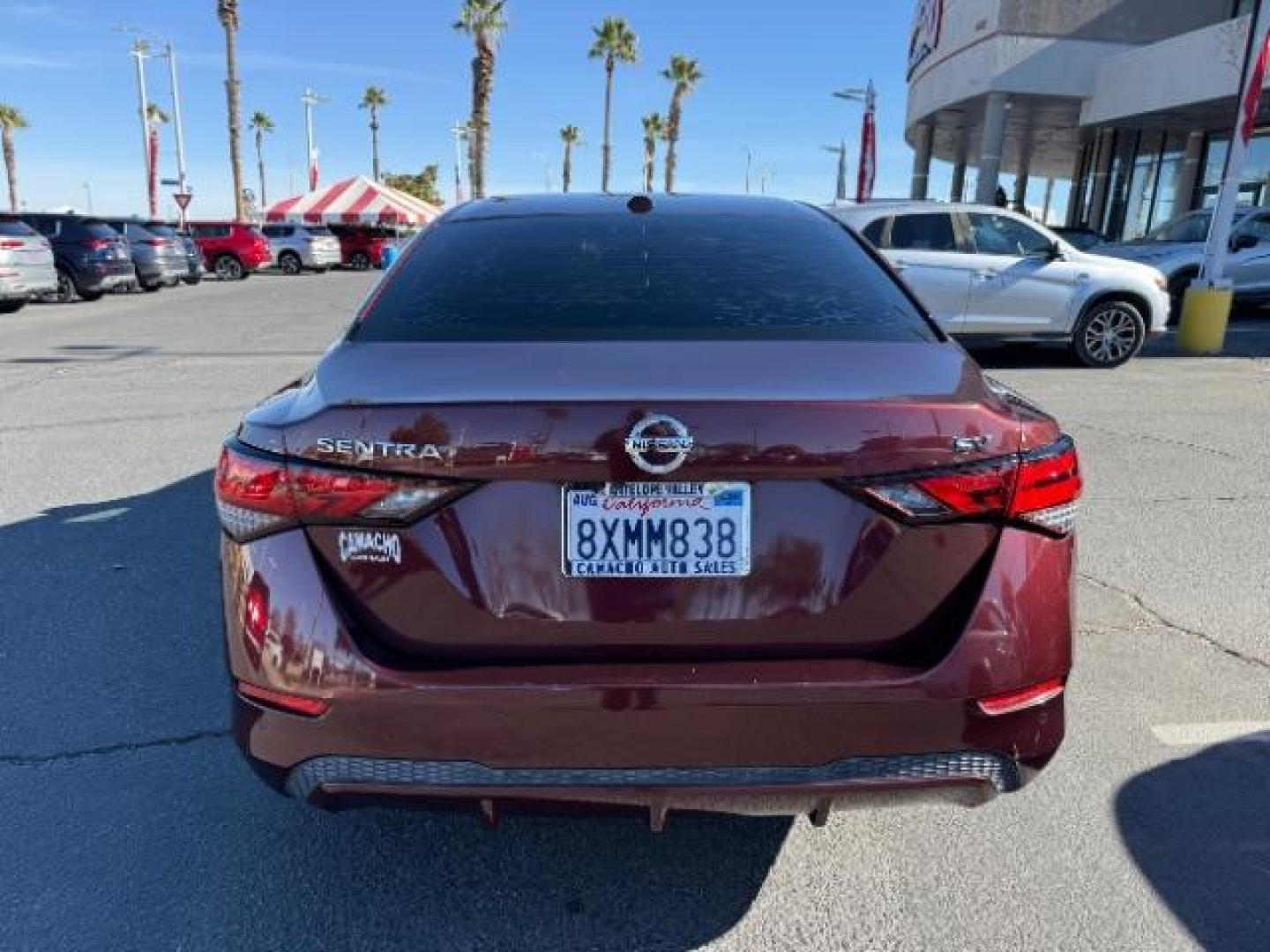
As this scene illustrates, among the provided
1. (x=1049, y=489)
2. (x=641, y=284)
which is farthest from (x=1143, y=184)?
(x=1049, y=489)

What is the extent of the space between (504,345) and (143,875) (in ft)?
5.26

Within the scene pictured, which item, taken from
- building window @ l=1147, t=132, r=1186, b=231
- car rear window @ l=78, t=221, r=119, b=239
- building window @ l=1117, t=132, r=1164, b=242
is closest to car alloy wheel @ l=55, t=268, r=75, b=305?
car rear window @ l=78, t=221, r=119, b=239

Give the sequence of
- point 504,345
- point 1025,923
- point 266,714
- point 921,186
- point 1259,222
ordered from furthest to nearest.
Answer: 1. point 921,186
2. point 1259,222
3. point 1025,923
4. point 504,345
5. point 266,714

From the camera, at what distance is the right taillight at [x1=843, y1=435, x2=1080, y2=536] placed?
186cm

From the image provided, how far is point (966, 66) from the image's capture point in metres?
26.2

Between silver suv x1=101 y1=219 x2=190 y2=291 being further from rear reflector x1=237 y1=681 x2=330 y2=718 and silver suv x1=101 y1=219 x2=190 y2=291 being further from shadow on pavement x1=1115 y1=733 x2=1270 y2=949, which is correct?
shadow on pavement x1=1115 y1=733 x2=1270 y2=949

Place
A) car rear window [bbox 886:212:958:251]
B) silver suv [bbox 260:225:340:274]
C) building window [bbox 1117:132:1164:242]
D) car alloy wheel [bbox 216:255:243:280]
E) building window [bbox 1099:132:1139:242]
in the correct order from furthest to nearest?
1. silver suv [bbox 260:225:340:274]
2. car alloy wheel [bbox 216:255:243:280]
3. building window [bbox 1099:132:1139:242]
4. building window [bbox 1117:132:1164:242]
5. car rear window [bbox 886:212:958:251]

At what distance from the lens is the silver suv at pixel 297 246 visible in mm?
35625

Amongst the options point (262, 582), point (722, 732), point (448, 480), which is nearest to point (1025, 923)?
point (722, 732)

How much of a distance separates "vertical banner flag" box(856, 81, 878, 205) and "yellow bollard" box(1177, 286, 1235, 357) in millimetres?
14605

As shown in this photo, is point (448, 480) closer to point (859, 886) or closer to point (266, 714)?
point (266, 714)

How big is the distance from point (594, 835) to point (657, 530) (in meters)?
1.14

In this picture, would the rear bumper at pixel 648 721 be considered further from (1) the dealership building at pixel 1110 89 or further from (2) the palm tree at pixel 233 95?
(2) the palm tree at pixel 233 95

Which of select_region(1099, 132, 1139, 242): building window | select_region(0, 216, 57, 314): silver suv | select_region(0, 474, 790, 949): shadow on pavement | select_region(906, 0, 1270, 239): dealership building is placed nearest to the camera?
select_region(0, 474, 790, 949): shadow on pavement
